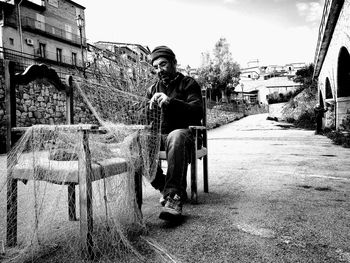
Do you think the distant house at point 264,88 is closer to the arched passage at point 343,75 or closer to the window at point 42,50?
the window at point 42,50

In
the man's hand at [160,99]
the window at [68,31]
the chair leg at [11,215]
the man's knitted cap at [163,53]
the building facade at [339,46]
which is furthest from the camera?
the window at [68,31]

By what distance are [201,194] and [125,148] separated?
1525mm

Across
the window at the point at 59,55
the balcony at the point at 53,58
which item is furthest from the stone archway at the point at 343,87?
the window at the point at 59,55

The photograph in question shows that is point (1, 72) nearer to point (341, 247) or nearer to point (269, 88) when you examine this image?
point (341, 247)

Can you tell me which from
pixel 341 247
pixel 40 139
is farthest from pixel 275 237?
pixel 40 139

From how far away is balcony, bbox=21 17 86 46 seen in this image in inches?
988

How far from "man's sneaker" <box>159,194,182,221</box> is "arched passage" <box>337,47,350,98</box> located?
342 inches

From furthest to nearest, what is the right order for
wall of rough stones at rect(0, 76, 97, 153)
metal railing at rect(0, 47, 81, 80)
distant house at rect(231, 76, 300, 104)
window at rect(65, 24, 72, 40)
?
distant house at rect(231, 76, 300, 104) → window at rect(65, 24, 72, 40) → metal railing at rect(0, 47, 81, 80) → wall of rough stones at rect(0, 76, 97, 153)

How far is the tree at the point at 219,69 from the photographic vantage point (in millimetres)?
37750

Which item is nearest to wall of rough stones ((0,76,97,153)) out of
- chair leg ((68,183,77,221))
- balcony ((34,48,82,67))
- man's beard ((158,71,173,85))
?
man's beard ((158,71,173,85))

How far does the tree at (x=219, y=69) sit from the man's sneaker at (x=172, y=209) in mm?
36304

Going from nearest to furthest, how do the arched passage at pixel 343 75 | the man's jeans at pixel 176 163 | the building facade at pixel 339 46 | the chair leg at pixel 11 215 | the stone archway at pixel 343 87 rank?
the chair leg at pixel 11 215 < the man's jeans at pixel 176 163 < the building facade at pixel 339 46 < the arched passage at pixel 343 75 < the stone archway at pixel 343 87

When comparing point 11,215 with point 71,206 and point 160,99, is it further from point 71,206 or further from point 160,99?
point 160,99

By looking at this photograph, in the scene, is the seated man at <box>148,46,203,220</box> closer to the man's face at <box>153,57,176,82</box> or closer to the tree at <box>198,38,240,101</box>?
the man's face at <box>153,57,176,82</box>
